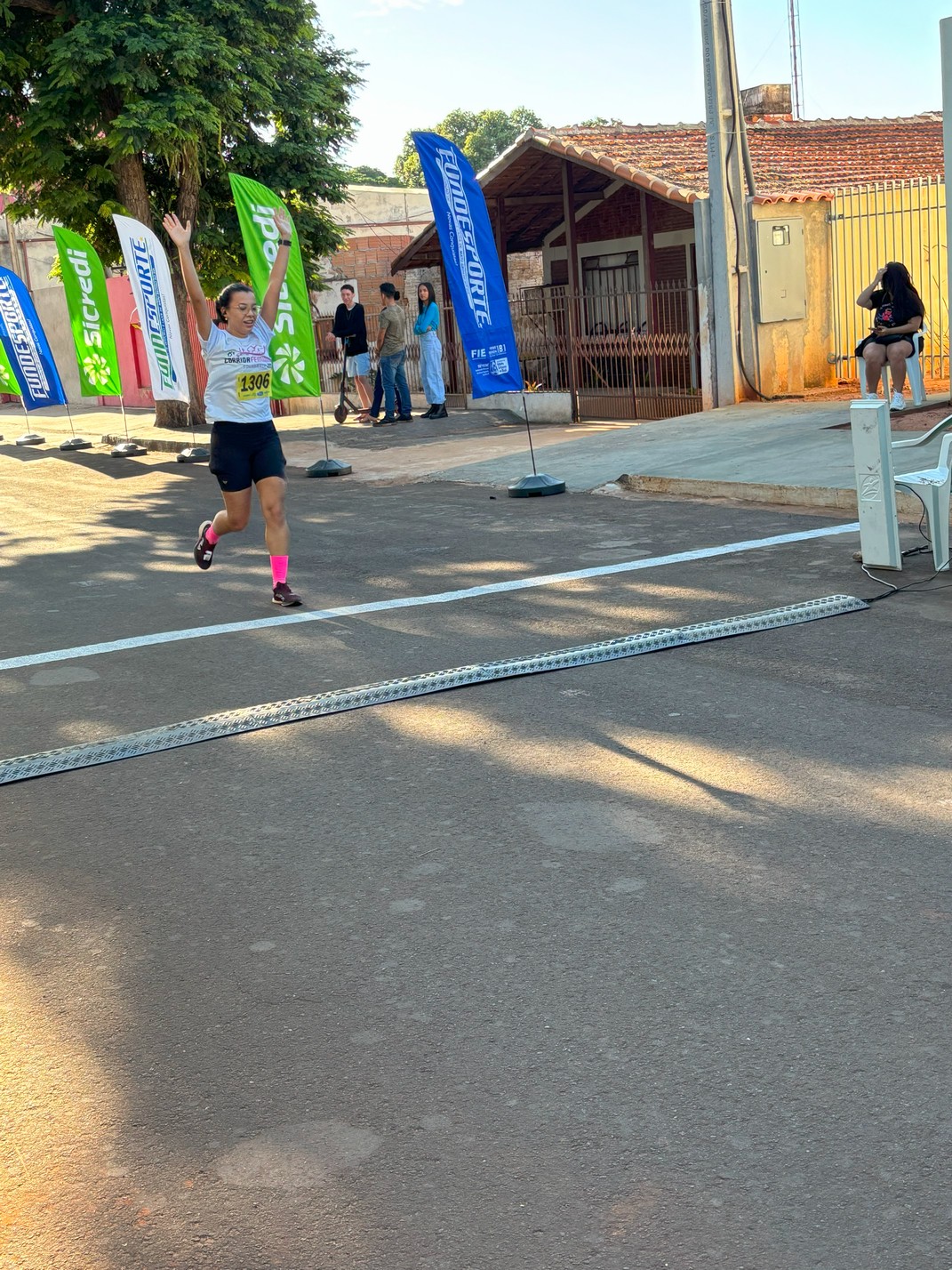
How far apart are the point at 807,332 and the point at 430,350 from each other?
5.84 meters

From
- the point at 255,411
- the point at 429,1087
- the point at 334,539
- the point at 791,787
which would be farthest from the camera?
the point at 334,539

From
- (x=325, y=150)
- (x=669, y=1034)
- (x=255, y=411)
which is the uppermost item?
(x=325, y=150)

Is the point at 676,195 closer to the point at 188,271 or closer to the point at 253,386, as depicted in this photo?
the point at 253,386

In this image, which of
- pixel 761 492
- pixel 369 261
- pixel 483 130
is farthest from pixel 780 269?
pixel 483 130

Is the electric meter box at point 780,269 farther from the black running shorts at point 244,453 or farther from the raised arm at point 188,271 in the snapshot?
the raised arm at point 188,271

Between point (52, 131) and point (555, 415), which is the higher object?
point (52, 131)

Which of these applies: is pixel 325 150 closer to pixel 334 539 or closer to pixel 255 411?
pixel 334 539

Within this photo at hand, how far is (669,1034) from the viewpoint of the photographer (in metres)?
3.15

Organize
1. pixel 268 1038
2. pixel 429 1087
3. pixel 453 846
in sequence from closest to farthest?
1. pixel 429 1087
2. pixel 268 1038
3. pixel 453 846

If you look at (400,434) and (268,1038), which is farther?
(400,434)

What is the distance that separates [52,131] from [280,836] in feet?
61.9

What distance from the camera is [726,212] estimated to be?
17.2m

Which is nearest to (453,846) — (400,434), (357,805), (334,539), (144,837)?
(357,805)

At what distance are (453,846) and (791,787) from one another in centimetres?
119
